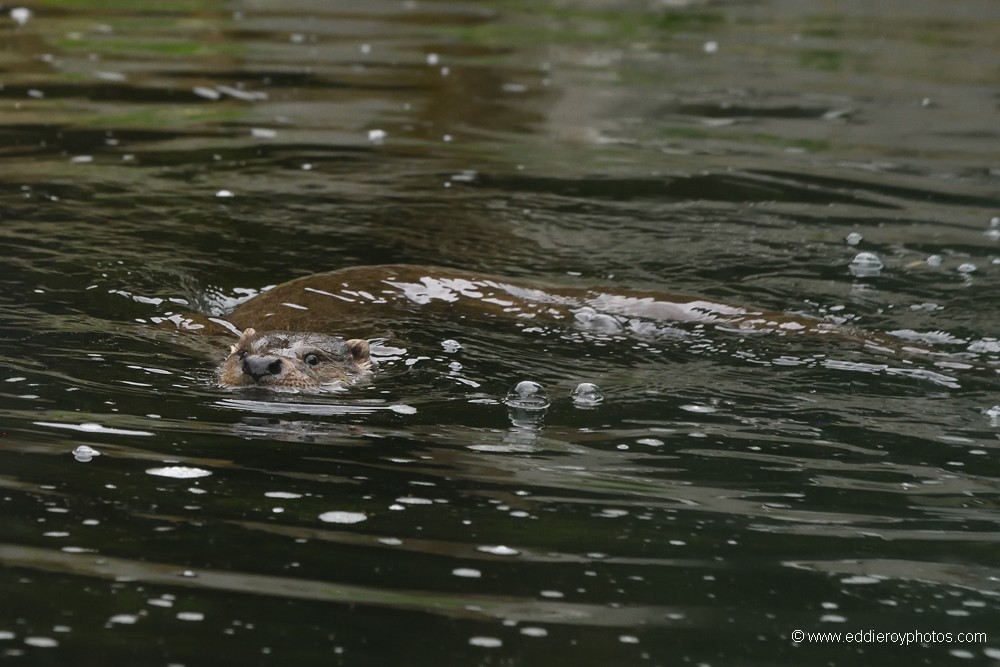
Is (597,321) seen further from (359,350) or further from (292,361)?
(292,361)

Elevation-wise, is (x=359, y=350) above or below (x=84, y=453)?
above

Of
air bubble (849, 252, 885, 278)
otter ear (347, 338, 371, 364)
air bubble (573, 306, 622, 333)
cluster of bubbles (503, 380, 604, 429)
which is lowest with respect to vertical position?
cluster of bubbles (503, 380, 604, 429)

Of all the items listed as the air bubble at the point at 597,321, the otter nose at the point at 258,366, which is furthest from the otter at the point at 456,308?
the otter nose at the point at 258,366

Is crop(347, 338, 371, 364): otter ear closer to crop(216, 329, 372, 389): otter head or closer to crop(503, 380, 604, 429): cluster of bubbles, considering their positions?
crop(216, 329, 372, 389): otter head

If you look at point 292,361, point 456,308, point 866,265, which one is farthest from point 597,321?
point 866,265

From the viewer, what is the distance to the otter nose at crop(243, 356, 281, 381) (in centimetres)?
440

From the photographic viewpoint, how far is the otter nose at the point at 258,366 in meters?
4.40

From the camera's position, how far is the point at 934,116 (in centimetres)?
995

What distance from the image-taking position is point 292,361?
4535mm

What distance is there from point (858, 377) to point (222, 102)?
6110mm

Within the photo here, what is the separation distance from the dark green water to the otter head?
10cm

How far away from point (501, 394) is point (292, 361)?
2.29 ft

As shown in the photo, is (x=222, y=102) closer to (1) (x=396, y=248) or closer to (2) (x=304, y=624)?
(1) (x=396, y=248)

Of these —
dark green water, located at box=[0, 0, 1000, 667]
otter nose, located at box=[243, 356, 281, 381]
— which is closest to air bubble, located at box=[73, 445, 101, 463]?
dark green water, located at box=[0, 0, 1000, 667]
